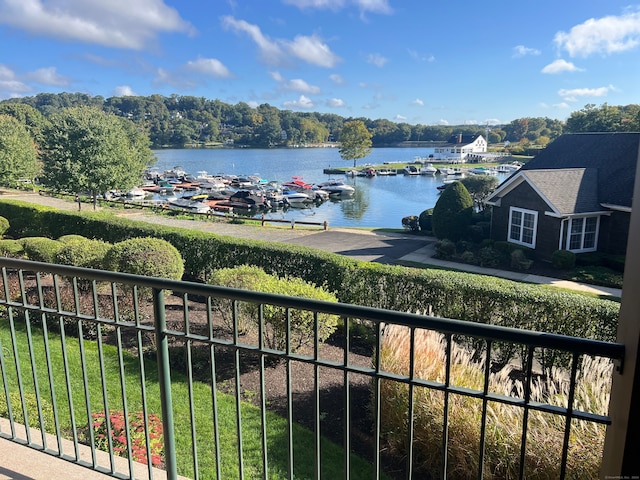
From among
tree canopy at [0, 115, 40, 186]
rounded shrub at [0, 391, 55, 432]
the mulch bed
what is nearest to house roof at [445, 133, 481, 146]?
tree canopy at [0, 115, 40, 186]

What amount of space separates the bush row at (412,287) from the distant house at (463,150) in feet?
310

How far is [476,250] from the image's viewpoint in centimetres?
2070

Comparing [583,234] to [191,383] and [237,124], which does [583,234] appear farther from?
[237,124]

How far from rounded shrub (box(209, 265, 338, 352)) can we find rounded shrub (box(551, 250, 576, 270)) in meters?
13.1

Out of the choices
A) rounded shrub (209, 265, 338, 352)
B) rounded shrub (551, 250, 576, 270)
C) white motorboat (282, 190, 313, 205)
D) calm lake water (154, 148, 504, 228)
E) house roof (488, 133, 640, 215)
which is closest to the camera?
rounded shrub (209, 265, 338, 352)

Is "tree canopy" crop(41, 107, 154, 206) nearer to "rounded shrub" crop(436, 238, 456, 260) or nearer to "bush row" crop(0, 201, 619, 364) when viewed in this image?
"bush row" crop(0, 201, 619, 364)

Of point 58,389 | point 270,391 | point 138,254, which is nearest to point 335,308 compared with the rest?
point 270,391

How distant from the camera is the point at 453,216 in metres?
22.3

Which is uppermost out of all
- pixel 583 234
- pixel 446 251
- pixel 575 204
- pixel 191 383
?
pixel 191 383

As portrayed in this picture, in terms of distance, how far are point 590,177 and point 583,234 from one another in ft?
9.92

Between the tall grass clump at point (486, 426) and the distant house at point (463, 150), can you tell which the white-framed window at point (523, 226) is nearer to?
the tall grass clump at point (486, 426)

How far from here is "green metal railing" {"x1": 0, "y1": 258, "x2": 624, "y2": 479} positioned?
5.89 feet

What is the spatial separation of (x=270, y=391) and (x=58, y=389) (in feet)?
8.32

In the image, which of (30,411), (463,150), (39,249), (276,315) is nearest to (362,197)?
(39,249)
